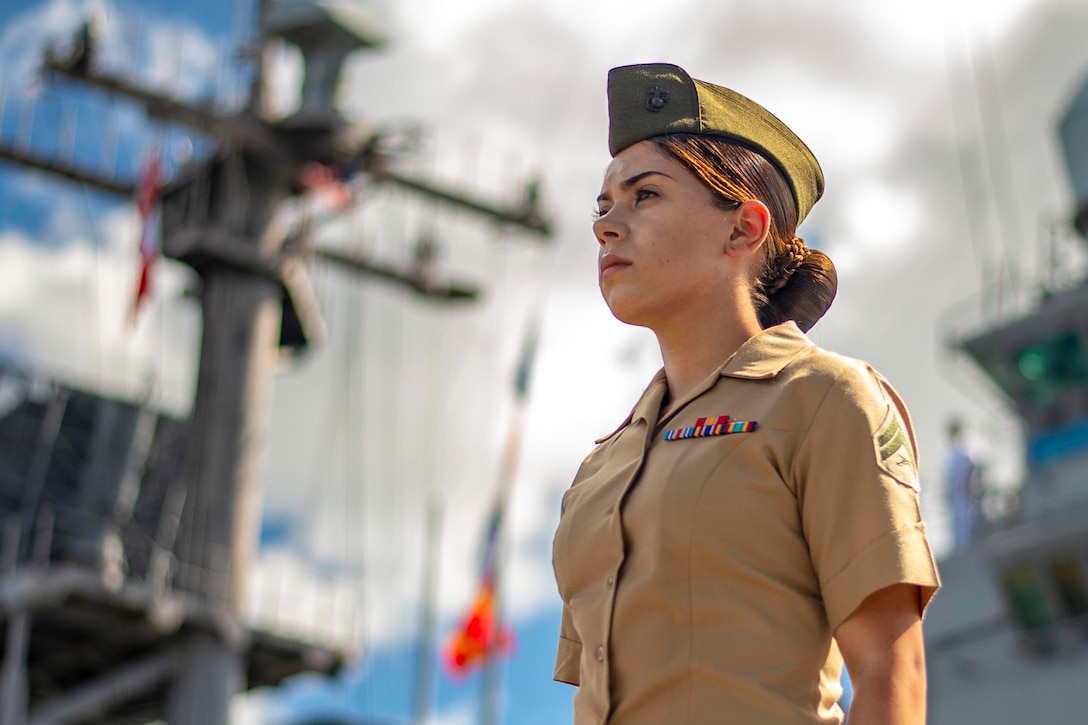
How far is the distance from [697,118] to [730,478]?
1.93ft

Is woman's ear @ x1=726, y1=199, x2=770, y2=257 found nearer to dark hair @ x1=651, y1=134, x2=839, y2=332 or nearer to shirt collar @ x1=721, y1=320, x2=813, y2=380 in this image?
dark hair @ x1=651, y1=134, x2=839, y2=332

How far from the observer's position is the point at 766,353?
2104mm

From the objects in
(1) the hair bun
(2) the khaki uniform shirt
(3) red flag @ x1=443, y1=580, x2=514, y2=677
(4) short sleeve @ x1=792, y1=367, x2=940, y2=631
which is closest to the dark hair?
(1) the hair bun

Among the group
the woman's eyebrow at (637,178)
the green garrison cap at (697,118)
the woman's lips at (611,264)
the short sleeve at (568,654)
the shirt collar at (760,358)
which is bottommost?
the short sleeve at (568,654)

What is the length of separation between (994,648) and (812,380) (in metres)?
26.2

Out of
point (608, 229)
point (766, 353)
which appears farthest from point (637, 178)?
point (766, 353)

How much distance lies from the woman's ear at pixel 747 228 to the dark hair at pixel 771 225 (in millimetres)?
18

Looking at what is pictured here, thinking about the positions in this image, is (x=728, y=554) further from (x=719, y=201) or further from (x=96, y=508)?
(x=96, y=508)

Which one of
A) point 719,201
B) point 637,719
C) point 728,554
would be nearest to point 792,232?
point 719,201

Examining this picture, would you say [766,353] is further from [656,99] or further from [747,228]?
[656,99]

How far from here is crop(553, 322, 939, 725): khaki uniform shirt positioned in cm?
184

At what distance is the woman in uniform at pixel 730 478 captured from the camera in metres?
1.83

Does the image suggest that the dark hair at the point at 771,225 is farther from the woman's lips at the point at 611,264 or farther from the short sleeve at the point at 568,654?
the short sleeve at the point at 568,654

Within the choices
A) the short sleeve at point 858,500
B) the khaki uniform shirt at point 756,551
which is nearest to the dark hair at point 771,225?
the khaki uniform shirt at point 756,551
